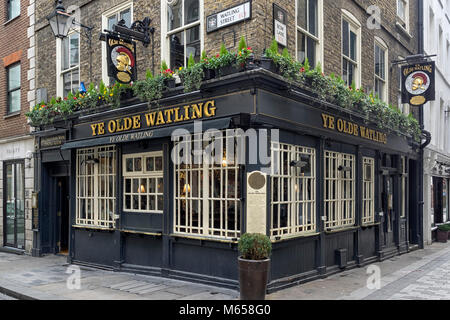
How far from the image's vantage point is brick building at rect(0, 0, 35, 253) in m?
13.8

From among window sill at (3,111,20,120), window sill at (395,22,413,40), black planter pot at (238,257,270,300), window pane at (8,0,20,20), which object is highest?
window pane at (8,0,20,20)

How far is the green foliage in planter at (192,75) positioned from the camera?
805 centimetres

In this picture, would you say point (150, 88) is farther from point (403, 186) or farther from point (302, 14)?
point (403, 186)

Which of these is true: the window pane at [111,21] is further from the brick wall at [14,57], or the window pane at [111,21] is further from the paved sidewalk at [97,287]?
the paved sidewalk at [97,287]

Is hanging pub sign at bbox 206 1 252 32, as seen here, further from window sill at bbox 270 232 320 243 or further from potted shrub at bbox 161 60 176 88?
window sill at bbox 270 232 320 243

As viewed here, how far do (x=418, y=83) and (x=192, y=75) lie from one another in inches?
339

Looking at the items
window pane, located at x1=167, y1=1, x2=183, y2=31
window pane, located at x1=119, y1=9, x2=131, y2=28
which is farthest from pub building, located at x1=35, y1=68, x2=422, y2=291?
window pane, located at x1=119, y1=9, x2=131, y2=28

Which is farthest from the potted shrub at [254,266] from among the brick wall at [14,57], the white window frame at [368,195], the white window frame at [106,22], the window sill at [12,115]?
the window sill at [12,115]

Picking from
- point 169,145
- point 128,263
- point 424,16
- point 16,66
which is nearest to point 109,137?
point 169,145

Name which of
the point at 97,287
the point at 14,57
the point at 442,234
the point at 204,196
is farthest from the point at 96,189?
the point at 442,234

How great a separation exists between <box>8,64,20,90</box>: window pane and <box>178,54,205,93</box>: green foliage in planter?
8.85m

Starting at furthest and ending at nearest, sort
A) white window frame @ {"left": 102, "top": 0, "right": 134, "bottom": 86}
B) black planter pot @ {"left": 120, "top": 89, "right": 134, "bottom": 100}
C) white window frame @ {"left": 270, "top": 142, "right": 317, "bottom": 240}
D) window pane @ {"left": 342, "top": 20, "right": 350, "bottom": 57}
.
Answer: window pane @ {"left": 342, "top": 20, "right": 350, "bottom": 57} < white window frame @ {"left": 102, "top": 0, "right": 134, "bottom": 86} < black planter pot @ {"left": 120, "top": 89, "right": 134, "bottom": 100} < white window frame @ {"left": 270, "top": 142, "right": 317, "bottom": 240}

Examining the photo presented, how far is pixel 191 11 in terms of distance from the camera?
30.2 ft
